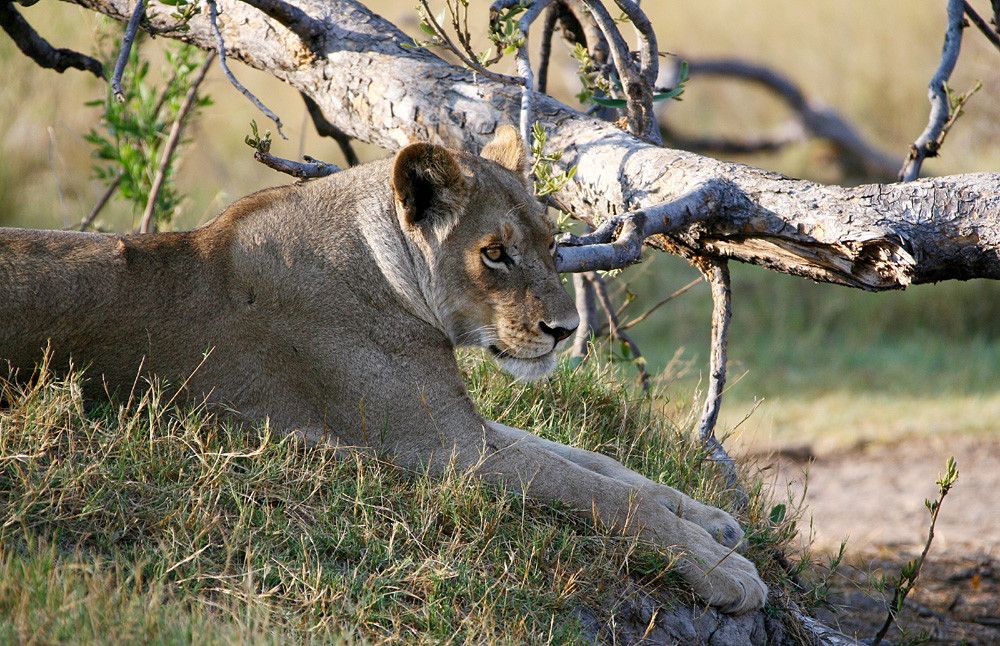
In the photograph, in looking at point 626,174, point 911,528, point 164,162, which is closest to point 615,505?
point 626,174

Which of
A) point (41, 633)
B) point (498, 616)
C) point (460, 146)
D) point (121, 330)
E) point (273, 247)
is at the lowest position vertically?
point (498, 616)

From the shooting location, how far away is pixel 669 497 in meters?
3.55

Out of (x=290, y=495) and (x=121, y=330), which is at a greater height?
(x=121, y=330)

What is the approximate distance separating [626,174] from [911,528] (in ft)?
12.5

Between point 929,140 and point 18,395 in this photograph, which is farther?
point 929,140

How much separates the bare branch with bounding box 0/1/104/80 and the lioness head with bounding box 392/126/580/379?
2.74 m

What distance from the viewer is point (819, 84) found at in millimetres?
16000

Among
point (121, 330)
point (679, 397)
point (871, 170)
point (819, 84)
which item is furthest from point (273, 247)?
point (819, 84)

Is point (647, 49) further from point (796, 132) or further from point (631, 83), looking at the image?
point (796, 132)

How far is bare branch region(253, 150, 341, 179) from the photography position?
12.0ft

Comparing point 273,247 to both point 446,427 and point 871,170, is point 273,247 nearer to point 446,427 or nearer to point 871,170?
point 446,427

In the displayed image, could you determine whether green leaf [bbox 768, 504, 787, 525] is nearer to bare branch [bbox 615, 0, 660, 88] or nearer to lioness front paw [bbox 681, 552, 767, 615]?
lioness front paw [bbox 681, 552, 767, 615]

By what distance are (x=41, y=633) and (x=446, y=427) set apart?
146cm

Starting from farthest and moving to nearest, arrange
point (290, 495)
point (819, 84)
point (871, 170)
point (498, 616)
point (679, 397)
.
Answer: point (819, 84) → point (871, 170) → point (679, 397) → point (290, 495) → point (498, 616)
